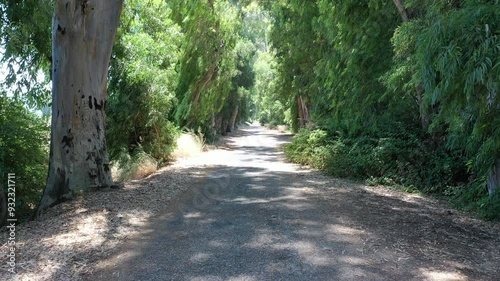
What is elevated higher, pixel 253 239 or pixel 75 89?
pixel 75 89

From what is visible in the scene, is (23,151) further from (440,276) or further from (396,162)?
(396,162)

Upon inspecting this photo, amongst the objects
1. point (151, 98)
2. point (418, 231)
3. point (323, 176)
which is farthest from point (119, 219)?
point (151, 98)

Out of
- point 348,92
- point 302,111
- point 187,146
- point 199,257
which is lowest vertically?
point 199,257

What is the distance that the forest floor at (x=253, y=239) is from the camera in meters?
4.25

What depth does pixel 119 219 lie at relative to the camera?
6.55 m

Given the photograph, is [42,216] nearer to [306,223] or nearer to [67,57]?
[67,57]

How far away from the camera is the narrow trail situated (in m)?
4.18

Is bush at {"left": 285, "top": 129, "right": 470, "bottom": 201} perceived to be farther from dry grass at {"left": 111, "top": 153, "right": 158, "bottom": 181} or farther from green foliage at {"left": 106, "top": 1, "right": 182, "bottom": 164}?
green foliage at {"left": 106, "top": 1, "right": 182, "bottom": 164}

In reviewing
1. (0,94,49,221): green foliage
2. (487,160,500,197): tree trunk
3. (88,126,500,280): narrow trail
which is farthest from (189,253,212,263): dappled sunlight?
(0,94,49,221): green foliage

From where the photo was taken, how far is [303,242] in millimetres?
5047

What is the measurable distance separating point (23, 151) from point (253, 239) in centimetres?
661

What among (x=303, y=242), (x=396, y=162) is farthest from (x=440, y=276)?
(x=396, y=162)

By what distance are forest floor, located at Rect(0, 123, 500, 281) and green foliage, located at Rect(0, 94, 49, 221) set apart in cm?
228

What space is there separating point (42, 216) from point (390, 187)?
26.2 feet
